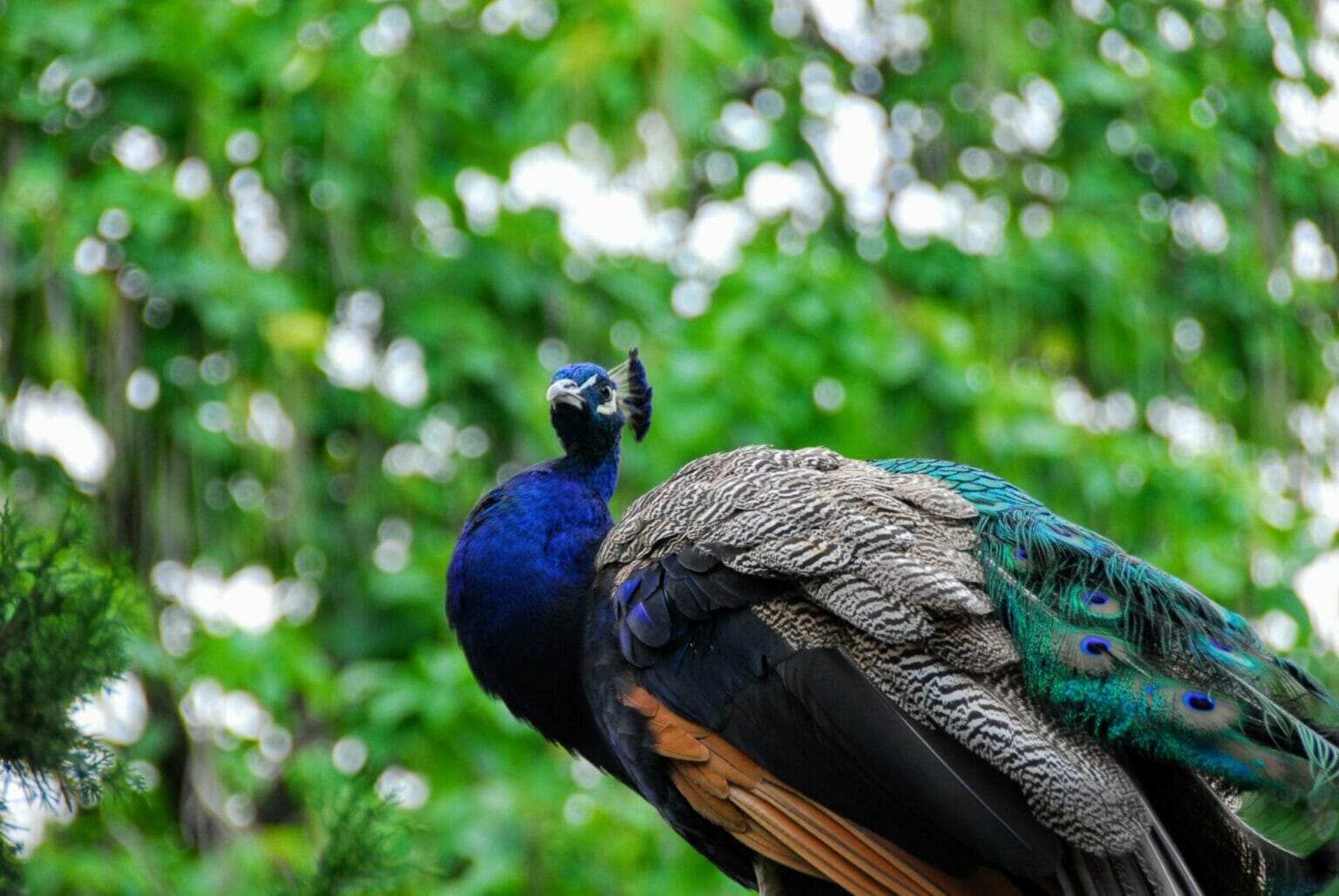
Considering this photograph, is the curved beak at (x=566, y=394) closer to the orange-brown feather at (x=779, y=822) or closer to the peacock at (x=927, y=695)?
the peacock at (x=927, y=695)

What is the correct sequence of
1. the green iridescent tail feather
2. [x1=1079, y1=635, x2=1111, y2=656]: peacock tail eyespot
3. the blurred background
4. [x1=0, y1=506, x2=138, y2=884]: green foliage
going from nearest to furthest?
1. [x1=0, y1=506, x2=138, y2=884]: green foliage
2. the green iridescent tail feather
3. [x1=1079, y1=635, x2=1111, y2=656]: peacock tail eyespot
4. the blurred background

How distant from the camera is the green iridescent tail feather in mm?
2574

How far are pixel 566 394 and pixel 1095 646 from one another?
1344 mm

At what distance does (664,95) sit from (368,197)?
1107 mm

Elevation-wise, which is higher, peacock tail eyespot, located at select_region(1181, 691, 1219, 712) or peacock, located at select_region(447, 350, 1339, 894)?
peacock tail eyespot, located at select_region(1181, 691, 1219, 712)

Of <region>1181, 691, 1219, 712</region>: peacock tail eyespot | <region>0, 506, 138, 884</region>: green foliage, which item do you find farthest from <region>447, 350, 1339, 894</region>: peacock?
<region>0, 506, 138, 884</region>: green foliage

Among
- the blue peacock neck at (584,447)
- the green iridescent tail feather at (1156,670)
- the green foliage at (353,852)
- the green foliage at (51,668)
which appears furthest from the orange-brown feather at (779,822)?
the green foliage at (51,668)

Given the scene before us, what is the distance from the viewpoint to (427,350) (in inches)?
218

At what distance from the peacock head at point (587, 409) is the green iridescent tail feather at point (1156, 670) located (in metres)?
0.97

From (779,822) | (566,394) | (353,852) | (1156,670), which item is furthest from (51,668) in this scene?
(1156,670)

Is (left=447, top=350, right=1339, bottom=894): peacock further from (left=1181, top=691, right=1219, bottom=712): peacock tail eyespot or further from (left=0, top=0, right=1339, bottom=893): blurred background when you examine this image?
(left=0, top=0, right=1339, bottom=893): blurred background

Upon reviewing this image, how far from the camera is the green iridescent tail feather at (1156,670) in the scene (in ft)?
8.45

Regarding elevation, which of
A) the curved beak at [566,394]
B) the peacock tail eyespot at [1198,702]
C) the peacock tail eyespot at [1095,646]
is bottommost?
the curved beak at [566,394]

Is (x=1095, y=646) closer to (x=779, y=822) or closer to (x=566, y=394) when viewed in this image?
(x=779, y=822)
